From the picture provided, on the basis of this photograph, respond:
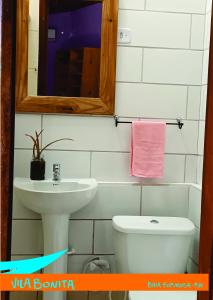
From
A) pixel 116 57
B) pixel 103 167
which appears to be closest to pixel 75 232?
pixel 103 167

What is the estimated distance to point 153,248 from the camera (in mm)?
1559

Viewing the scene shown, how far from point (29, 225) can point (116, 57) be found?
3.25ft

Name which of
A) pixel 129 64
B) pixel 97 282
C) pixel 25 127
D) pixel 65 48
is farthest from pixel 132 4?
pixel 97 282

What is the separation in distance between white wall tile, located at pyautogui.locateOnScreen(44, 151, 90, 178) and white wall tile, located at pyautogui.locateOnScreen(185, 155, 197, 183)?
0.55 metres

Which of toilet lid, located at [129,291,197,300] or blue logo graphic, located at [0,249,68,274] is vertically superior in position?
blue logo graphic, located at [0,249,68,274]

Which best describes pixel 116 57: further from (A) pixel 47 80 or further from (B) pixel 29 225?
(B) pixel 29 225

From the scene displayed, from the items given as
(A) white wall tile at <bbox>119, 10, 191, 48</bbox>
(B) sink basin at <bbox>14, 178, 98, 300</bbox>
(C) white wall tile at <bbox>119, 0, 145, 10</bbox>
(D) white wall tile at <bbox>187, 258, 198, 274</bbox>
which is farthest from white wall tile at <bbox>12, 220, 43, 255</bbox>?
(C) white wall tile at <bbox>119, 0, 145, 10</bbox>

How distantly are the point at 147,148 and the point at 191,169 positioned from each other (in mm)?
301

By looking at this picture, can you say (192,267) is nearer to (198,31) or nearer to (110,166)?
(110,166)

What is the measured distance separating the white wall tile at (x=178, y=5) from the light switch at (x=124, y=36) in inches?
6.7

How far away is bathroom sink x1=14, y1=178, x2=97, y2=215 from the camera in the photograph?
1521mm

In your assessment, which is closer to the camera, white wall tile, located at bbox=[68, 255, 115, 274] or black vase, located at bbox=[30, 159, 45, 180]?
Result: black vase, located at bbox=[30, 159, 45, 180]

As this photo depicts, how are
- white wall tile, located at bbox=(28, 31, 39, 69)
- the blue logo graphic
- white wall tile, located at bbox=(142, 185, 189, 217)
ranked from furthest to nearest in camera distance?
white wall tile, located at bbox=(142, 185, 189, 217), white wall tile, located at bbox=(28, 31, 39, 69), the blue logo graphic

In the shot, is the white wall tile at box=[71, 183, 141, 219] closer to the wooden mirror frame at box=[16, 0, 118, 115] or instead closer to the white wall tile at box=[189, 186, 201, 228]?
the white wall tile at box=[189, 186, 201, 228]
